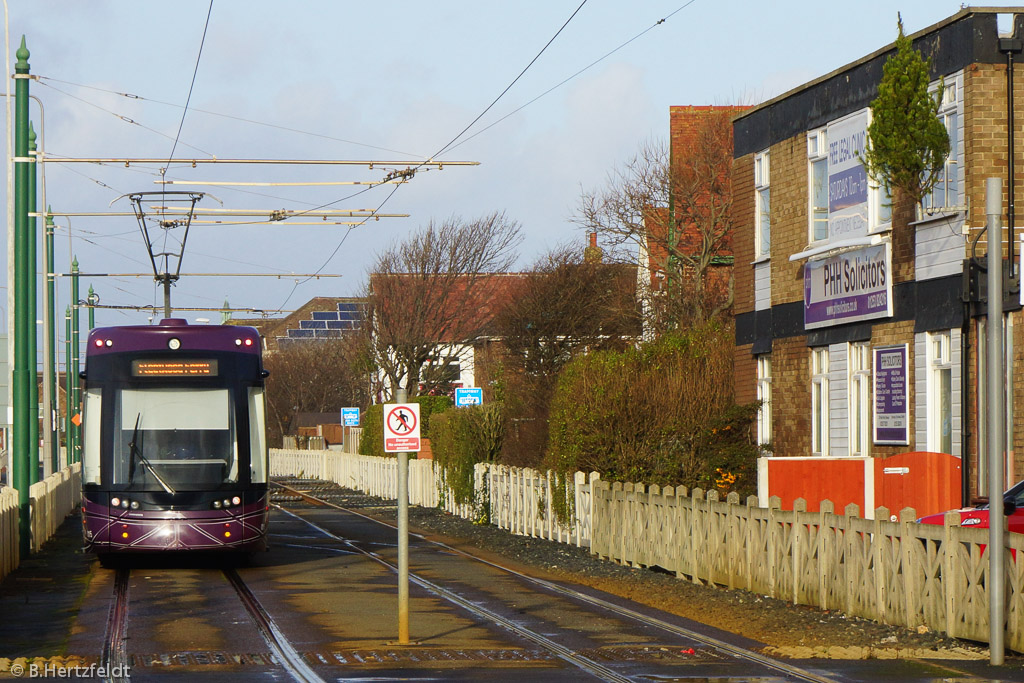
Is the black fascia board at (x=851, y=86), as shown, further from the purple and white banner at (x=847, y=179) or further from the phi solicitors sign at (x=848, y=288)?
the phi solicitors sign at (x=848, y=288)

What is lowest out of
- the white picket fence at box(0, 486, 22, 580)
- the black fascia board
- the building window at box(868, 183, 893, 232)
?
the white picket fence at box(0, 486, 22, 580)

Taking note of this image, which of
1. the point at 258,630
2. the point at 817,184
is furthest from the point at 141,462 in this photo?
the point at 817,184

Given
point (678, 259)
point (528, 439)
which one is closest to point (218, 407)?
point (528, 439)

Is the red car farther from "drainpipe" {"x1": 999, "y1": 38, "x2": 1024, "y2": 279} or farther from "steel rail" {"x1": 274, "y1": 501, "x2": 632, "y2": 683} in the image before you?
"drainpipe" {"x1": 999, "y1": 38, "x2": 1024, "y2": 279}

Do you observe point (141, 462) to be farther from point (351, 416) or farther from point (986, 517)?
point (351, 416)

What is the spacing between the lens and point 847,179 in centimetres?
2359

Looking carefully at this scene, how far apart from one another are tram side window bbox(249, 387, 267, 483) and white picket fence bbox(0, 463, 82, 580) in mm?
3207

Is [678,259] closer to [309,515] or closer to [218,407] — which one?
[309,515]

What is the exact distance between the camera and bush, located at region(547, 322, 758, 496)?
25719mm

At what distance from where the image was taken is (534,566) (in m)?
21.7

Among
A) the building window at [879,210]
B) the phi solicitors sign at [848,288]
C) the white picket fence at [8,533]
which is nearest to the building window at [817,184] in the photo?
the phi solicitors sign at [848,288]

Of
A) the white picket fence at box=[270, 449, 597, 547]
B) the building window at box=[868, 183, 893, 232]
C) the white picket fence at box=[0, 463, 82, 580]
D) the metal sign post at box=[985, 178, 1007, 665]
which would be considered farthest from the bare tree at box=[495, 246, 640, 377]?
the metal sign post at box=[985, 178, 1007, 665]

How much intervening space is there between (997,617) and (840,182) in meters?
13.2

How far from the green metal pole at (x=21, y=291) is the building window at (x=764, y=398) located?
1259 centimetres
